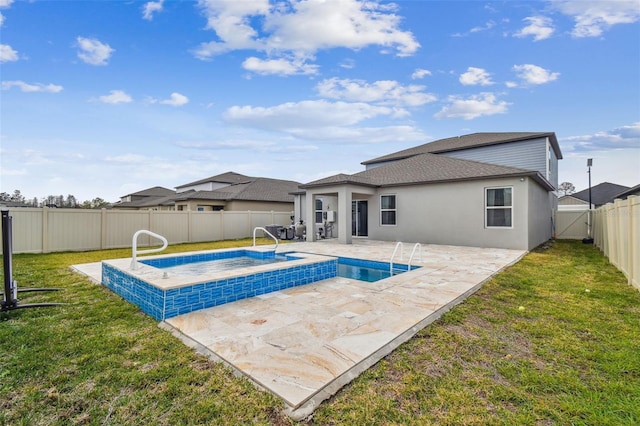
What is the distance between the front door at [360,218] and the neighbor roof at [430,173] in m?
1.66

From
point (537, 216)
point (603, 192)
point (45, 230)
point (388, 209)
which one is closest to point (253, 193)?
point (388, 209)

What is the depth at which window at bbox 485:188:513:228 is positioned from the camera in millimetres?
11466

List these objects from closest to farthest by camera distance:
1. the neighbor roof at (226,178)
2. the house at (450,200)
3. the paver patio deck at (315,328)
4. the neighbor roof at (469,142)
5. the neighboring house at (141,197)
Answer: the paver patio deck at (315,328) < the house at (450,200) < the neighbor roof at (469,142) < the neighbor roof at (226,178) < the neighboring house at (141,197)

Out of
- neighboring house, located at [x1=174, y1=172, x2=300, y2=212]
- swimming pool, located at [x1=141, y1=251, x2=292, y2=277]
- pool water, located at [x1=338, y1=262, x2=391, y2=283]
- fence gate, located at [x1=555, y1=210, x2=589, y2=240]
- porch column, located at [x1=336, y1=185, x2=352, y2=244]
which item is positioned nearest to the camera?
pool water, located at [x1=338, y1=262, x2=391, y2=283]

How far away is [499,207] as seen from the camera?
11.6m

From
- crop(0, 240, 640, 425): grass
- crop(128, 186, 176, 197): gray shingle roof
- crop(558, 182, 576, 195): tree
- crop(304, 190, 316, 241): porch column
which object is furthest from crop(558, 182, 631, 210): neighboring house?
crop(128, 186, 176, 197): gray shingle roof

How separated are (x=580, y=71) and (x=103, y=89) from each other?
21091 mm

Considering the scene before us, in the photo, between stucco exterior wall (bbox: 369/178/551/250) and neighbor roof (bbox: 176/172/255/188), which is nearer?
stucco exterior wall (bbox: 369/178/551/250)

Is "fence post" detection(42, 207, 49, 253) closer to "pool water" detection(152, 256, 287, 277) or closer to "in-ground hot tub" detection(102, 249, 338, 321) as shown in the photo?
"pool water" detection(152, 256, 287, 277)

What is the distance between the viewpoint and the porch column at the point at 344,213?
13188 millimetres

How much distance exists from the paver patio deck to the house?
20.9 feet

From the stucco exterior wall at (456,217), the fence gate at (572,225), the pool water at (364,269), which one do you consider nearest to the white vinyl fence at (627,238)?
the stucco exterior wall at (456,217)

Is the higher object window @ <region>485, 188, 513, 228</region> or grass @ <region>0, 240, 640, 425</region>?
window @ <region>485, 188, 513, 228</region>

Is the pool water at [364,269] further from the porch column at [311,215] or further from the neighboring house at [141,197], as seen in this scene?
the neighboring house at [141,197]
